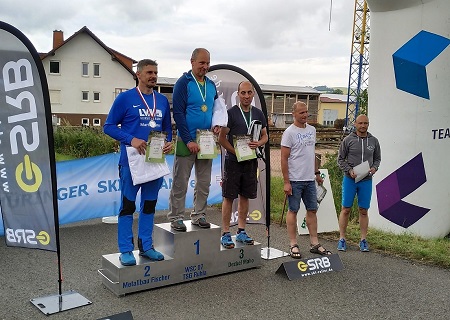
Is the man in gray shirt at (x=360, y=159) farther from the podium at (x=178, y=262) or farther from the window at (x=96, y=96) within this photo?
the window at (x=96, y=96)

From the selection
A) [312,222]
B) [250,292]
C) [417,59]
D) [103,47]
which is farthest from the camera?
[103,47]

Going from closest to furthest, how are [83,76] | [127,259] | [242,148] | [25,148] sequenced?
[25,148] → [127,259] → [242,148] → [83,76]

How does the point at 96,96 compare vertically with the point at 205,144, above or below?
above

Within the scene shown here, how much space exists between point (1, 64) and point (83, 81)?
37991mm

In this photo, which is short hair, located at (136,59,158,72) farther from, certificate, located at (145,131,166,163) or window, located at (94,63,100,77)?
window, located at (94,63,100,77)

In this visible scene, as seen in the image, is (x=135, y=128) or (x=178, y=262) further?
(x=178, y=262)

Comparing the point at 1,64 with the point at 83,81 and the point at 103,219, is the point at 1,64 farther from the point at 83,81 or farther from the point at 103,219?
the point at 83,81

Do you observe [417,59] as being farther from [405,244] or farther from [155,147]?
[155,147]

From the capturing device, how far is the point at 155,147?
14.1 feet

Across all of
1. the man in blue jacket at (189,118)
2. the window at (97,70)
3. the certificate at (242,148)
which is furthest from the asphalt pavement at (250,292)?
the window at (97,70)

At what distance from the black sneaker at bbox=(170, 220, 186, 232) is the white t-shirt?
4.81 feet

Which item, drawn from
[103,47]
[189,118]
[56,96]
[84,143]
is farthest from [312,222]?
[56,96]

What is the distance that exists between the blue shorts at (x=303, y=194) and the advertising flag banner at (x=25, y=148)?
108 inches

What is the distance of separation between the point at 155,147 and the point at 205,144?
0.59 metres
